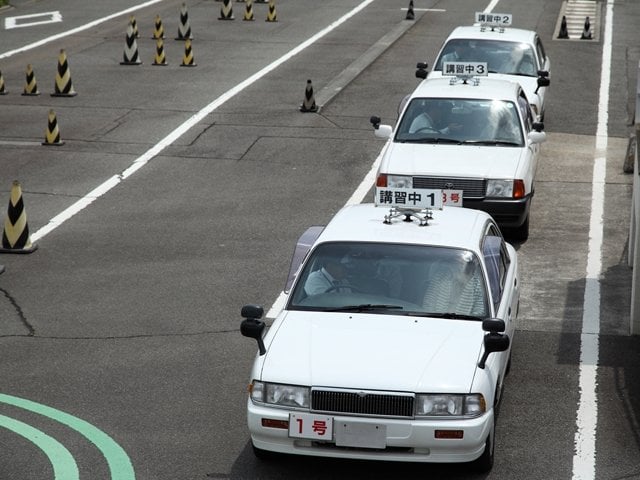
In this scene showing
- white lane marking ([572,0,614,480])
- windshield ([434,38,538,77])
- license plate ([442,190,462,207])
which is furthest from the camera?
windshield ([434,38,538,77])

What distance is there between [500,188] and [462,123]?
5.24ft

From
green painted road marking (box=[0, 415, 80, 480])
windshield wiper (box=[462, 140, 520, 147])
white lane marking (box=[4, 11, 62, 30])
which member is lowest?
white lane marking (box=[4, 11, 62, 30])

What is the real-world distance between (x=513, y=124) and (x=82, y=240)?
225 inches

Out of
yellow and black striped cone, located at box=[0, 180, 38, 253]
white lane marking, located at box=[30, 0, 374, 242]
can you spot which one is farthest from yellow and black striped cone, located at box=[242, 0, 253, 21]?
yellow and black striped cone, located at box=[0, 180, 38, 253]

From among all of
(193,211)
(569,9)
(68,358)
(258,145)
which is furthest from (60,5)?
(68,358)

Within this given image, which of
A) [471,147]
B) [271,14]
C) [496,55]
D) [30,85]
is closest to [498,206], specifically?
[471,147]

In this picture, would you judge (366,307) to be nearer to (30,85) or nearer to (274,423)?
(274,423)

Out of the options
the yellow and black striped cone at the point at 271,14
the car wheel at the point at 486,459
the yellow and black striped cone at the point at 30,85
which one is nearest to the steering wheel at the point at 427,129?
the car wheel at the point at 486,459

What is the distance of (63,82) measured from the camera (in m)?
25.0

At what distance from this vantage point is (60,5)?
39.6m

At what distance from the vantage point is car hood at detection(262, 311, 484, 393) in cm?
865

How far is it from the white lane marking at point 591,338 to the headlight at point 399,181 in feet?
7.62

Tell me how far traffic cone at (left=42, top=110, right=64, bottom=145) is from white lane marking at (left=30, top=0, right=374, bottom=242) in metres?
1.59

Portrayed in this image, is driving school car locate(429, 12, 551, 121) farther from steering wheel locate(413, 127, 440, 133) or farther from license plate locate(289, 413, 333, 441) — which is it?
license plate locate(289, 413, 333, 441)
